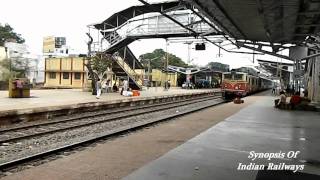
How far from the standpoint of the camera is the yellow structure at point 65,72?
5724cm

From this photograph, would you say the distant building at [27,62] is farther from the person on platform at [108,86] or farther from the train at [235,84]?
the train at [235,84]

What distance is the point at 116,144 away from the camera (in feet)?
38.2

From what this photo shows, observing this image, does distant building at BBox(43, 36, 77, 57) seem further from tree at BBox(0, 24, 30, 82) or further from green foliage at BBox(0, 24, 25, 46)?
tree at BBox(0, 24, 30, 82)

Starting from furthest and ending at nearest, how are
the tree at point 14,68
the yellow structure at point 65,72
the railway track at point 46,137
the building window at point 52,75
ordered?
the building window at point 52,75
the tree at point 14,68
the yellow structure at point 65,72
the railway track at point 46,137

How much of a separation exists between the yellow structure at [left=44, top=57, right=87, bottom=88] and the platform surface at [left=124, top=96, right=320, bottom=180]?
4378 cm

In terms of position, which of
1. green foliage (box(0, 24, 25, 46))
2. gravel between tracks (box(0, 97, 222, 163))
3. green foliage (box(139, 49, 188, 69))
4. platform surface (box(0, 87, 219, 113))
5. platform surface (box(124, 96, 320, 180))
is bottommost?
gravel between tracks (box(0, 97, 222, 163))

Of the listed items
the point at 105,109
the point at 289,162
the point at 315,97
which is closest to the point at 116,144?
the point at 289,162

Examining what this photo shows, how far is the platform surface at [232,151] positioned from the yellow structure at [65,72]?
1724 inches

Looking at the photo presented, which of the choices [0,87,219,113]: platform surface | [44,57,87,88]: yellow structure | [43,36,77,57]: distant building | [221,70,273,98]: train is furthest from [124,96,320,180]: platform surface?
[43,36,77,57]: distant building

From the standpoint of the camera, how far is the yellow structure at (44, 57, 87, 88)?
5724cm

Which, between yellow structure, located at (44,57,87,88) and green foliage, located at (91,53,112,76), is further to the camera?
yellow structure, located at (44,57,87,88)

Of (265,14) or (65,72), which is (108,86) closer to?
(65,72)

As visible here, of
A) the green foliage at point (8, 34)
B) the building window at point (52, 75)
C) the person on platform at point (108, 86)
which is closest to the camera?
the person on platform at point (108, 86)

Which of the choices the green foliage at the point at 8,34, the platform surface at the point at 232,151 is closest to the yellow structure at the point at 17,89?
the platform surface at the point at 232,151
